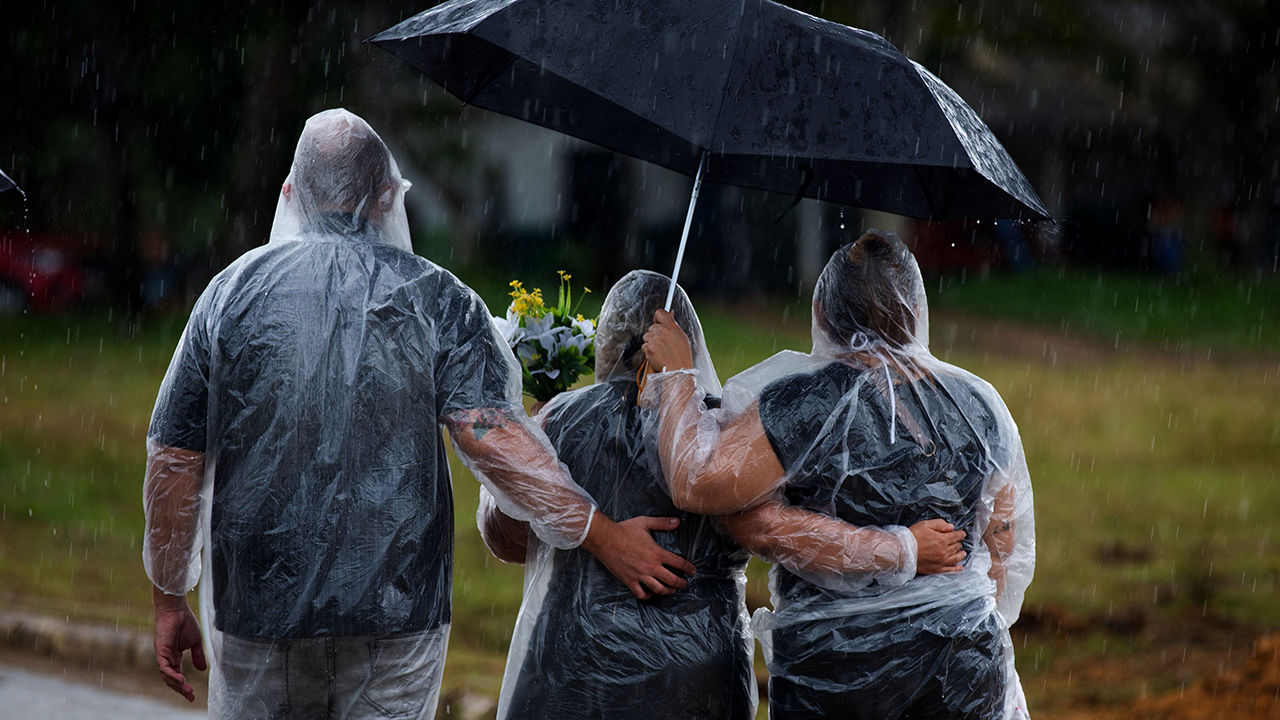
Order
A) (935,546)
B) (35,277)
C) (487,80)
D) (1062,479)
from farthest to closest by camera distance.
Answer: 1. (35,277)
2. (1062,479)
3. (487,80)
4. (935,546)

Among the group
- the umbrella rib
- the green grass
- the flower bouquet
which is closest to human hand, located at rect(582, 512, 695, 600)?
the flower bouquet

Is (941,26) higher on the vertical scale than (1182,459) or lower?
higher

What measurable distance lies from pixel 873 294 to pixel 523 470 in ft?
2.76

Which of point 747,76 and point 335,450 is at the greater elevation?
point 747,76

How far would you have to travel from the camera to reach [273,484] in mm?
2518

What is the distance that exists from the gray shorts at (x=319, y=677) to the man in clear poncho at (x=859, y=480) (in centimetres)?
68

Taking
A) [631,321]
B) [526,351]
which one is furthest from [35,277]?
[631,321]

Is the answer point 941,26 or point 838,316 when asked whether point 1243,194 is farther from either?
point 838,316

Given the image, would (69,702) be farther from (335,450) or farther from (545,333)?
(335,450)

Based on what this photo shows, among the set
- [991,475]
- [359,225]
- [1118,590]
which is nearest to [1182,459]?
[1118,590]

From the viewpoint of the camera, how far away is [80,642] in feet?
18.5

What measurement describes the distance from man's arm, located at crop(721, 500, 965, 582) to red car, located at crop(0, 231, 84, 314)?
1341cm

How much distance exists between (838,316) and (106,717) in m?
3.72

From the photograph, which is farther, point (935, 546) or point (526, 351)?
point (526, 351)
